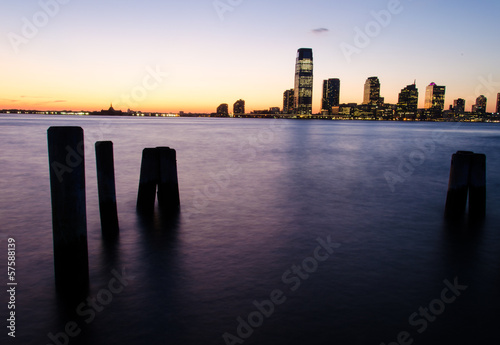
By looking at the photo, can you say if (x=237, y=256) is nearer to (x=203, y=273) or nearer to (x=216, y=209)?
(x=203, y=273)

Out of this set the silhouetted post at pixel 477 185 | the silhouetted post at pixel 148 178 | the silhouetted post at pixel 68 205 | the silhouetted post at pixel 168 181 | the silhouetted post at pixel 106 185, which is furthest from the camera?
the silhouetted post at pixel 168 181

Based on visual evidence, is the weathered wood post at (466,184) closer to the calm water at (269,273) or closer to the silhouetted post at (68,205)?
the calm water at (269,273)

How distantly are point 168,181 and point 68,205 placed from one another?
4863 mm

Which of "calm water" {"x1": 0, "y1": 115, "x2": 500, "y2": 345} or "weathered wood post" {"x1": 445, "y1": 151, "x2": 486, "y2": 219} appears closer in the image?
"calm water" {"x1": 0, "y1": 115, "x2": 500, "y2": 345}

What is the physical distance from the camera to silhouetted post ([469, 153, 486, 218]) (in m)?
9.23

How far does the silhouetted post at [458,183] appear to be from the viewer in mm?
9281

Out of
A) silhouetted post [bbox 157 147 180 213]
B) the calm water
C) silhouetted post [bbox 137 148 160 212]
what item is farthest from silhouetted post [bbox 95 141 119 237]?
silhouetted post [bbox 157 147 180 213]

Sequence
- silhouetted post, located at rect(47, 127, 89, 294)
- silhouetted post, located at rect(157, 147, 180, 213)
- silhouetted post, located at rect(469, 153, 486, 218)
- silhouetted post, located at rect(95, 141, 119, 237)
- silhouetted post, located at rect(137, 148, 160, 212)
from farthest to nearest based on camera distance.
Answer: silhouetted post, located at rect(157, 147, 180, 213) < silhouetted post, located at rect(137, 148, 160, 212) < silhouetted post, located at rect(469, 153, 486, 218) < silhouetted post, located at rect(95, 141, 119, 237) < silhouetted post, located at rect(47, 127, 89, 294)

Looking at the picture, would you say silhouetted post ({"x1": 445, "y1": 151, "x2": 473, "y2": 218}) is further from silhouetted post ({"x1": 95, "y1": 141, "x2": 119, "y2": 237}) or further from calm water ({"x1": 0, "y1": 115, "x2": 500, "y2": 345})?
silhouetted post ({"x1": 95, "y1": 141, "x2": 119, "y2": 237})

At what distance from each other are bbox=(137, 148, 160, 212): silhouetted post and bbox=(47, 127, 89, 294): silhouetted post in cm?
400

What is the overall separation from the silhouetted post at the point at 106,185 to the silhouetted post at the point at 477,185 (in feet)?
27.5

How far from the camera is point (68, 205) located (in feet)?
16.9

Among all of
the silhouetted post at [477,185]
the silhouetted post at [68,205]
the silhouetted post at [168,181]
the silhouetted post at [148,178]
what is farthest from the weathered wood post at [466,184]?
the silhouetted post at [68,205]

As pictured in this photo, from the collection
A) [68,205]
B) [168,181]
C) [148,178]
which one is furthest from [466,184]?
[68,205]
